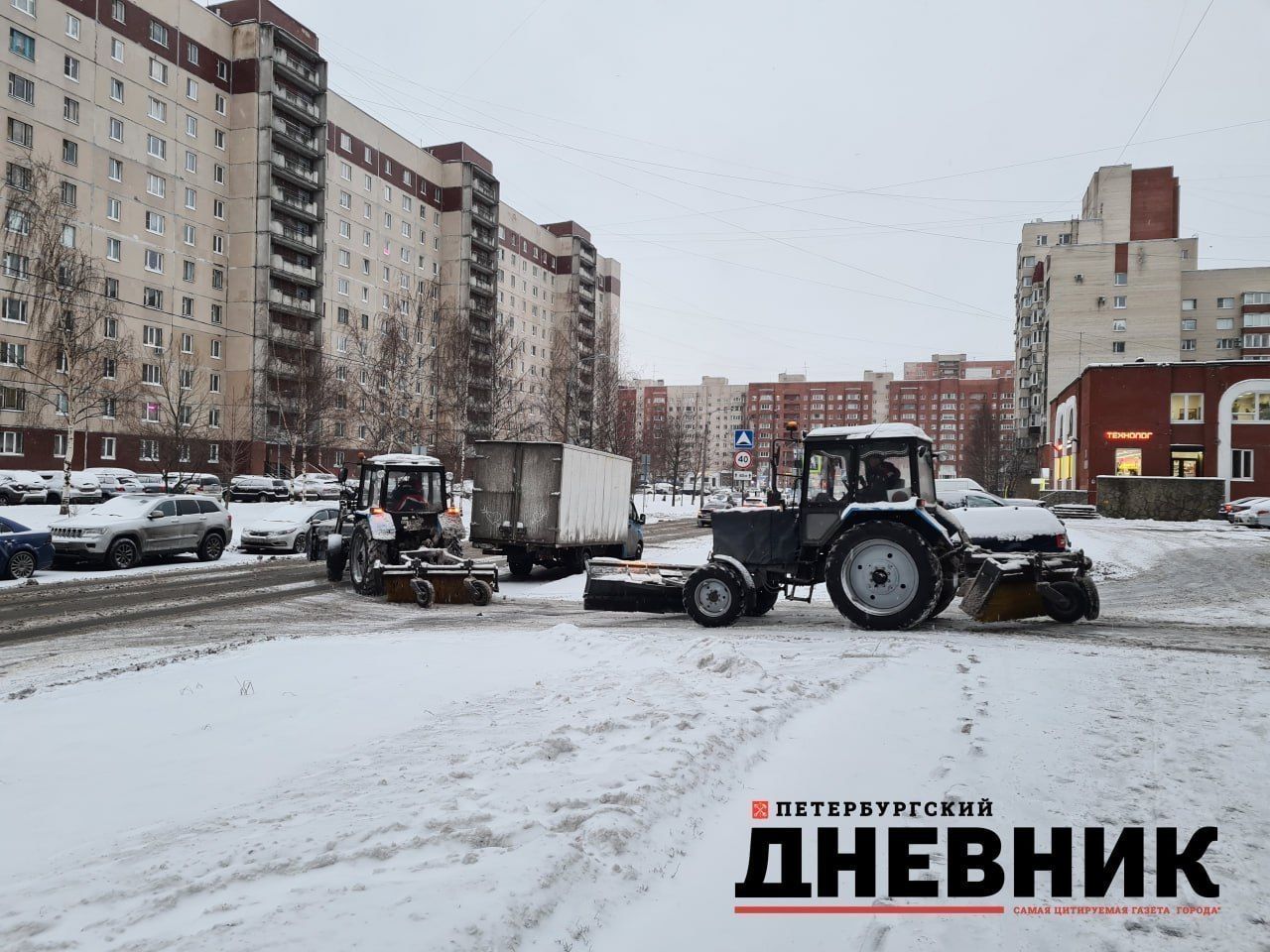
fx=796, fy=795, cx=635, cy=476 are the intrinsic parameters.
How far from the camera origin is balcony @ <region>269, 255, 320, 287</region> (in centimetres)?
5634

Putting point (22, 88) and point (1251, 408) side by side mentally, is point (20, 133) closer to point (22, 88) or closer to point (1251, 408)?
point (22, 88)

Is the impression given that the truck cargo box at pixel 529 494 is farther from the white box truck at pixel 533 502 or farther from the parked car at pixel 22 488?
the parked car at pixel 22 488

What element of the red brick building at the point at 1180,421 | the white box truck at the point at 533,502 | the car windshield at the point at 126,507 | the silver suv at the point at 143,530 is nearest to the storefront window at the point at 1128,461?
the red brick building at the point at 1180,421

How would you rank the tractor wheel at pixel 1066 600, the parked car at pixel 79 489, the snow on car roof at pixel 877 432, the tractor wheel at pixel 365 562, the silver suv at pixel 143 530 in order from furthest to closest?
the parked car at pixel 79 489 < the silver suv at pixel 143 530 < the tractor wheel at pixel 365 562 < the tractor wheel at pixel 1066 600 < the snow on car roof at pixel 877 432

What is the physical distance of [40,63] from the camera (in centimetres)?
4384

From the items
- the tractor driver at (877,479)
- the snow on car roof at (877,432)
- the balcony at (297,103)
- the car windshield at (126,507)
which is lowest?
the car windshield at (126,507)

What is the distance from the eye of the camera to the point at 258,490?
4359cm

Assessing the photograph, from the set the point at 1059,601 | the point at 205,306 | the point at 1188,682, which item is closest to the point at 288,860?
the point at 1188,682

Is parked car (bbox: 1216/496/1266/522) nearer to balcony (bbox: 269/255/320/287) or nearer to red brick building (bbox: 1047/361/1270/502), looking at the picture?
red brick building (bbox: 1047/361/1270/502)

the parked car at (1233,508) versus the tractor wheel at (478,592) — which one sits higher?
A: the parked car at (1233,508)

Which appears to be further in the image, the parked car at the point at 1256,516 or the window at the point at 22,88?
the window at the point at 22,88

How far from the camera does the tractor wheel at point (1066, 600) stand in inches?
403

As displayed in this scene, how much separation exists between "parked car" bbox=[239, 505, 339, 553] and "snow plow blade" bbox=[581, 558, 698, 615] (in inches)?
487

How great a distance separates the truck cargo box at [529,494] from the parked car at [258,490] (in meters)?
31.5
